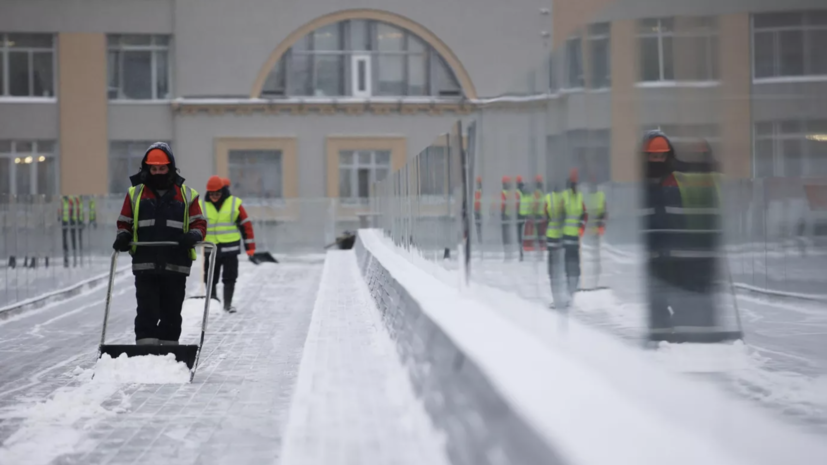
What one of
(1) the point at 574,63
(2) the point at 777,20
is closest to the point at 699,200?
(1) the point at 574,63

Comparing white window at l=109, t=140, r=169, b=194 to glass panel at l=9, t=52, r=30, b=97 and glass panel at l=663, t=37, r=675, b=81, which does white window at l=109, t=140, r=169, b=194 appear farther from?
glass panel at l=663, t=37, r=675, b=81

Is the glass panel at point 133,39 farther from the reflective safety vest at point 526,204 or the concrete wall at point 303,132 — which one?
the reflective safety vest at point 526,204

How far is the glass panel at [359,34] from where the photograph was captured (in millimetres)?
42938

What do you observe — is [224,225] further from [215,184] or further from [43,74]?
[43,74]

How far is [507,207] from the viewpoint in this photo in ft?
25.7

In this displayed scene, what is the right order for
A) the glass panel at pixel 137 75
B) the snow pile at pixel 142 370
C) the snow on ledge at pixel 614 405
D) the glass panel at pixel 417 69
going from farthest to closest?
the glass panel at pixel 417 69, the glass panel at pixel 137 75, the snow pile at pixel 142 370, the snow on ledge at pixel 614 405

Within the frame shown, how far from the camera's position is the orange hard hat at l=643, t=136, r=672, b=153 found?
488 centimetres

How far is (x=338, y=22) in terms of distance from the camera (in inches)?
1688

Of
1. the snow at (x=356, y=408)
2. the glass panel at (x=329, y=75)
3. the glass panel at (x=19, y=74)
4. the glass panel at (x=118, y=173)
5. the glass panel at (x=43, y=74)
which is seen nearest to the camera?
the snow at (x=356, y=408)

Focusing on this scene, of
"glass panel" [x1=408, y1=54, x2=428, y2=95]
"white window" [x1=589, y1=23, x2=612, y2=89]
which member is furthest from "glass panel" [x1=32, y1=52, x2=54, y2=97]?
"white window" [x1=589, y1=23, x2=612, y2=89]

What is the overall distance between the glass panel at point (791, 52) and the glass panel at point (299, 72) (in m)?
39.9

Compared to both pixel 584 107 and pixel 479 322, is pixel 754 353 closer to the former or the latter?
pixel 584 107

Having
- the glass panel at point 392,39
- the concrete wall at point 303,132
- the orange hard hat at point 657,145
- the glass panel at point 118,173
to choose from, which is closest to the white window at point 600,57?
the orange hard hat at point 657,145

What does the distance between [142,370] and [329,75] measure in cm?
3415
